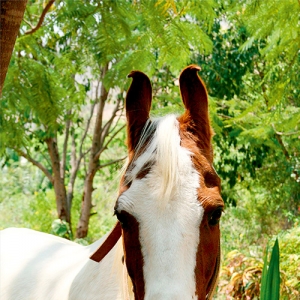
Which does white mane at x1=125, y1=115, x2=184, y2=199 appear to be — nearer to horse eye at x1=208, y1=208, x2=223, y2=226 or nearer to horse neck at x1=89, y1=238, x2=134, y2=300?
horse eye at x1=208, y1=208, x2=223, y2=226

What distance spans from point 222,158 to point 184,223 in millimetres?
7668

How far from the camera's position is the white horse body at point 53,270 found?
2.24 meters

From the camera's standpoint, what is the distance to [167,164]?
A: 1.86 m

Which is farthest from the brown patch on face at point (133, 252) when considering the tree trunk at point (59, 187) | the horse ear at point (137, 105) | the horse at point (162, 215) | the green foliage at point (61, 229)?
the tree trunk at point (59, 187)

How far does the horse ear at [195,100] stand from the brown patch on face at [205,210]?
0.08m

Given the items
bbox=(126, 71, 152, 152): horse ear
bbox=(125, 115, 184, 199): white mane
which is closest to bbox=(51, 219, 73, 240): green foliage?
bbox=(126, 71, 152, 152): horse ear

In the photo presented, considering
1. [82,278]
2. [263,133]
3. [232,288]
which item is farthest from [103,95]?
[82,278]

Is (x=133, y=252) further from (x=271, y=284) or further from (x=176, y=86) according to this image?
(x=176, y=86)

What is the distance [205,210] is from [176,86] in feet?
17.4

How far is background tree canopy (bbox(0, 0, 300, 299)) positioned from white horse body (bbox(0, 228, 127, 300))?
14.7 inches

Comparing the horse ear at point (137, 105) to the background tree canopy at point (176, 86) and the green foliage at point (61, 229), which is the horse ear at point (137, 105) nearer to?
the background tree canopy at point (176, 86)

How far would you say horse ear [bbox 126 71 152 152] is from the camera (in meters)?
2.19

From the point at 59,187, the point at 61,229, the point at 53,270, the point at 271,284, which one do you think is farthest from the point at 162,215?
the point at 59,187

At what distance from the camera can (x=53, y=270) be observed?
280 cm
